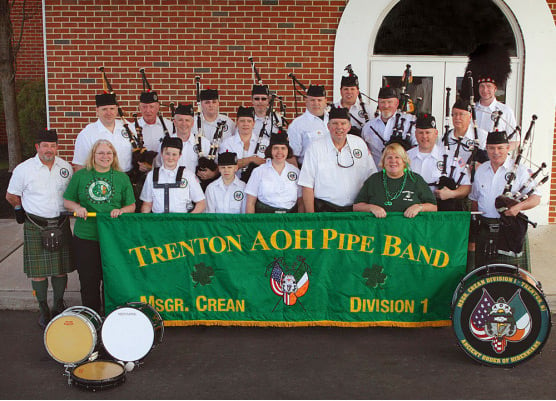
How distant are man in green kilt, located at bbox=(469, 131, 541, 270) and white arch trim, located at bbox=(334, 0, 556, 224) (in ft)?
12.8

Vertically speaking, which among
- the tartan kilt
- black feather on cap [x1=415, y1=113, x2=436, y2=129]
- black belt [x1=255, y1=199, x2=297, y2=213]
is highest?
black feather on cap [x1=415, y1=113, x2=436, y2=129]

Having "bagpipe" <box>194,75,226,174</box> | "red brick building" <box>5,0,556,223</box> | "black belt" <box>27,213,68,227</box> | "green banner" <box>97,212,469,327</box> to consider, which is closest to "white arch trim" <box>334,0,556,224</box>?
"red brick building" <box>5,0,556,223</box>

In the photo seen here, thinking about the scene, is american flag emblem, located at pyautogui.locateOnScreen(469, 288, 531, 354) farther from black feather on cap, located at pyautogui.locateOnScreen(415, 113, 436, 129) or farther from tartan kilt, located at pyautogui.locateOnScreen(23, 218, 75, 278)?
tartan kilt, located at pyautogui.locateOnScreen(23, 218, 75, 278)

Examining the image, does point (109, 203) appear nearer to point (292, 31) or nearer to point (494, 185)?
point (494, 185)

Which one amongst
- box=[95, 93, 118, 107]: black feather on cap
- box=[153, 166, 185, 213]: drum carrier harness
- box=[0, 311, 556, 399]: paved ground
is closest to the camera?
box=[0, 311, 556, 399]: paved ground

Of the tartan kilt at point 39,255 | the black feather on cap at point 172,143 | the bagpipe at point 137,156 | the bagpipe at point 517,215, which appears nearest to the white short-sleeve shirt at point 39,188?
the tartan kilt at point 39,255

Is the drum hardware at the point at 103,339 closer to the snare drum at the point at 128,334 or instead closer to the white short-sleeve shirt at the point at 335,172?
the snare drum at the point at 128,334

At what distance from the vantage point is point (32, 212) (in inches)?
239

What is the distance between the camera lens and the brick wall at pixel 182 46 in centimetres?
930

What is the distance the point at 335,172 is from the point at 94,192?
2.31 metres

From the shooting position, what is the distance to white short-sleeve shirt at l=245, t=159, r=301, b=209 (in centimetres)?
620

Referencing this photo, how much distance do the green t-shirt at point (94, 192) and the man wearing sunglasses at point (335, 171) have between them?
5.80 feet

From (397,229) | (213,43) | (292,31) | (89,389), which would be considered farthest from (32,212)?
(292,31)

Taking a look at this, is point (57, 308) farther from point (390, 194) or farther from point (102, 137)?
point (390, 194)
